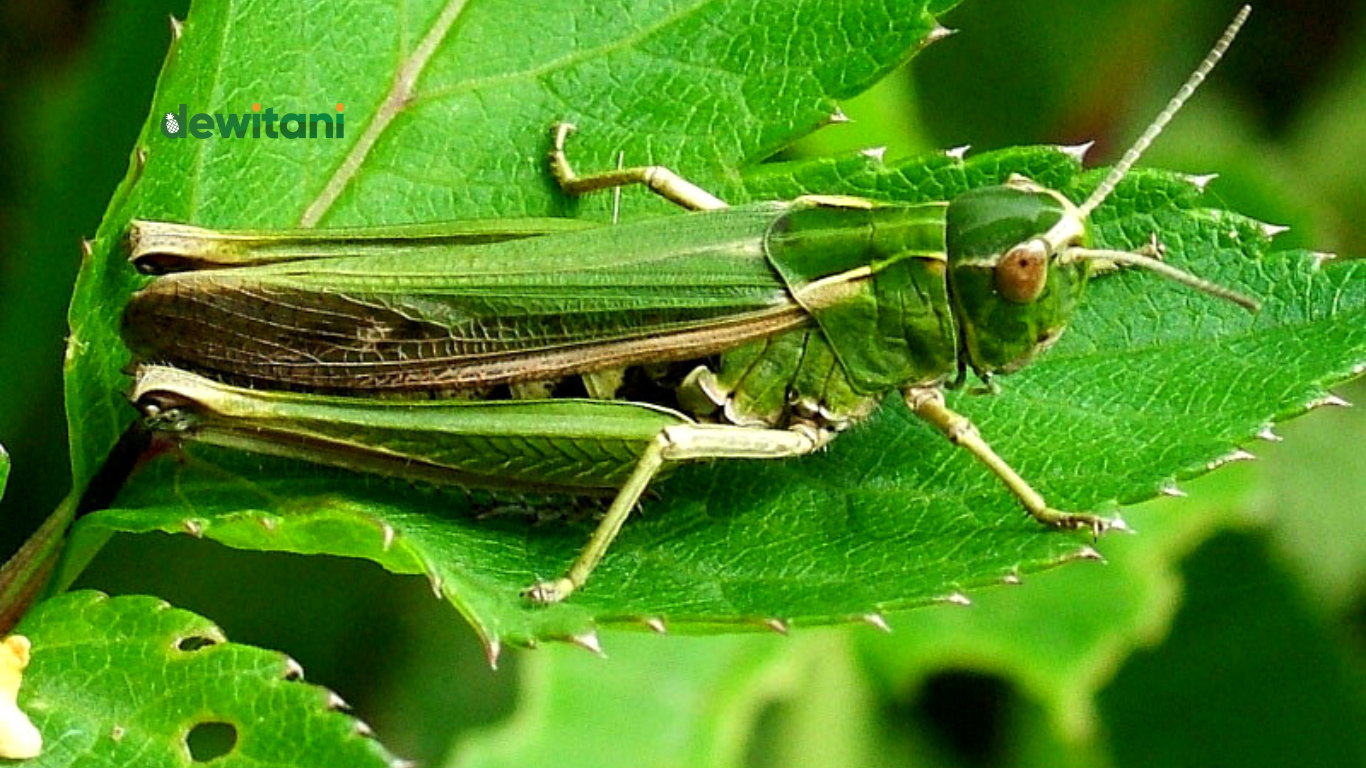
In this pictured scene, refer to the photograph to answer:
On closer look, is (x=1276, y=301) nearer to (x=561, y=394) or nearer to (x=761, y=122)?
(x=761, y=122)

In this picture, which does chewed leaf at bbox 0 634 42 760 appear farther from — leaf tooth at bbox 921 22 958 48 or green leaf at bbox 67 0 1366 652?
leaf tooth at bbox 921 22 958 48

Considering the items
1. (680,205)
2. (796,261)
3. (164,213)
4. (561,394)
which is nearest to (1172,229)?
(796,261)

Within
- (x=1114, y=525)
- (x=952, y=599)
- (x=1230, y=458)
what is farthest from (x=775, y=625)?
(x=1230, y=458)

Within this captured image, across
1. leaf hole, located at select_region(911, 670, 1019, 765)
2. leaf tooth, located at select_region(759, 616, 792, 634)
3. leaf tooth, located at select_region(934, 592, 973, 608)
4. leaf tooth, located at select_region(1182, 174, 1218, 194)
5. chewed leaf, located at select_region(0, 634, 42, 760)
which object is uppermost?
leaf tooth, located at select_region(1182, 174, 1218, 194)

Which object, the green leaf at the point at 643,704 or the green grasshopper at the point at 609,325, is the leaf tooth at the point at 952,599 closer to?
the green grasshopper at the point at 609,325

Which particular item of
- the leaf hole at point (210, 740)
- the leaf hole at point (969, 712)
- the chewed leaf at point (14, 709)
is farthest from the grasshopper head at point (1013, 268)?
the leaf hole at point (969, 712)

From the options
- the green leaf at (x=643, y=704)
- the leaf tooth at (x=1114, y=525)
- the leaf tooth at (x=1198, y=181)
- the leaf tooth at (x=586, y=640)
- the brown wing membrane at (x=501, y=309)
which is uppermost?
the leaf tooth at (x=1198, y=181)

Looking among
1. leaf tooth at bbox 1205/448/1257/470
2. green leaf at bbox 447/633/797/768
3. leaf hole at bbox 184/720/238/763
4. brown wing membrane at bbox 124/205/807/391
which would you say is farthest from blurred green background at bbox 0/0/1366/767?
leaf tooth at bbox 1205/448/1257/470
